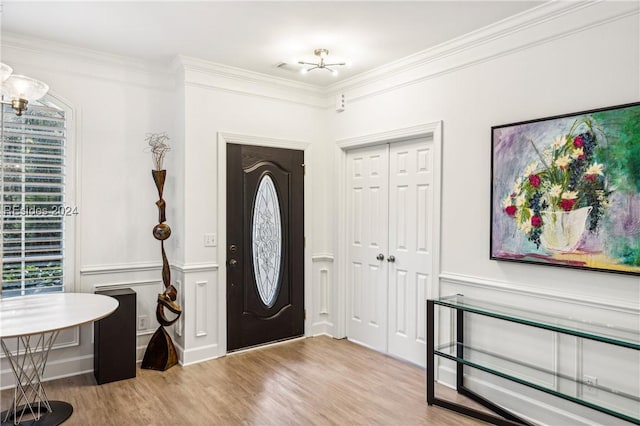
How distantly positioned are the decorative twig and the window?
0.67 metres

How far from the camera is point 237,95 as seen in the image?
4137 mm

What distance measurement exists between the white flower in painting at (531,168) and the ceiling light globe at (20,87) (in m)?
3.07

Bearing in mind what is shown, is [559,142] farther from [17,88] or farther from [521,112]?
[17,88]

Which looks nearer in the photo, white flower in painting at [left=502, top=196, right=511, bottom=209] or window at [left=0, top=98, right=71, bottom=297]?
white flower in painting at [left=502, top=196, right=511, bottom=209]

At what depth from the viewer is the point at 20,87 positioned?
2426mm

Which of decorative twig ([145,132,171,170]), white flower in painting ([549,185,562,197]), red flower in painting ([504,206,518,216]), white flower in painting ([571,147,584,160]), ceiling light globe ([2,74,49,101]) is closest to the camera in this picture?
ceiling light globe ([2,74,49,101])

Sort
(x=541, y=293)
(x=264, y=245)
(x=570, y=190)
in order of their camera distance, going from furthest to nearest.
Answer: (x=264, y=245)
(x=541, y=293)
(x=570, y=190)

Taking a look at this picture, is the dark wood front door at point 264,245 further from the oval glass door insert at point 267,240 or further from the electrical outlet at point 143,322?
the electrical outlet at point 143,322

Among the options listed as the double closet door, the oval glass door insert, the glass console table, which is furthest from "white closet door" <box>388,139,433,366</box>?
the oval glass door insert

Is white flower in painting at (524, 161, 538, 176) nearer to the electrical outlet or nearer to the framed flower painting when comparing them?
the framed flower painting

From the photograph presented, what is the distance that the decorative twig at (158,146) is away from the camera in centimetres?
385

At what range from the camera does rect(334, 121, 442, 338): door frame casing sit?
3.50 m

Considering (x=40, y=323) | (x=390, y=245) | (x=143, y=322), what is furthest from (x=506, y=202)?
(x=143, y=322)

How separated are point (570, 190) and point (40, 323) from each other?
3.27 metres
